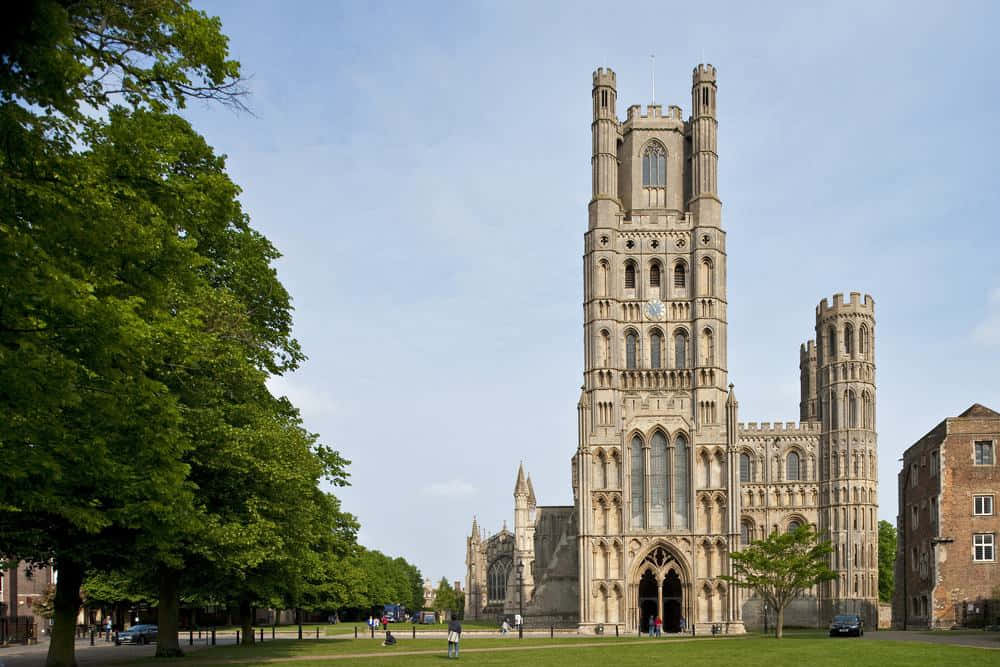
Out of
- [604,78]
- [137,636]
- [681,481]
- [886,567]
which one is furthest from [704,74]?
[886,567]

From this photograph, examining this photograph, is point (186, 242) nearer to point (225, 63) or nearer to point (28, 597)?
point (225, 63)

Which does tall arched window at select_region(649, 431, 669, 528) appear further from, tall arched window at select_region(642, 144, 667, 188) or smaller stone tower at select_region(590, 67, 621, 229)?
tall arched window at select_region(642, 144, 667, 188)

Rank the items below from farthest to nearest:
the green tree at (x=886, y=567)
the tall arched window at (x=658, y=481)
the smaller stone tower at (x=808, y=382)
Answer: the green tree at (x=886, y=567)
the smaller stone tower at (x=808, y=382)
the tall arched window at (x=658, y=481)

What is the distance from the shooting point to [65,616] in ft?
94.2

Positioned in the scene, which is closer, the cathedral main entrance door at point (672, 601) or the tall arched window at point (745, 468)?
the cathedral main entrance door at point (672, 601)

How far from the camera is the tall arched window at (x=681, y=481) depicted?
7506 cm

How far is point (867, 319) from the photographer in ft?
350

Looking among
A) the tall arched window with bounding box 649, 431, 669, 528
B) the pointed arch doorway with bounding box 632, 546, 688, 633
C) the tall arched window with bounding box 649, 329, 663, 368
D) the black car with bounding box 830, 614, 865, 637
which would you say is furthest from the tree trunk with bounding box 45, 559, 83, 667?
the tall arched window with bounding box 649, 329, 663, 368

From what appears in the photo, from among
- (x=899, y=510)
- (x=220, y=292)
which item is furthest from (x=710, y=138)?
(x=220, y=292)

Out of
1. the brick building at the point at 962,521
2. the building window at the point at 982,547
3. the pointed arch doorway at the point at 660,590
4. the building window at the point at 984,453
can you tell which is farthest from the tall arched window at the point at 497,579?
the building window at the point at 984,453

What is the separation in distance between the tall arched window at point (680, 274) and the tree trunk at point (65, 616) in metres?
57.1

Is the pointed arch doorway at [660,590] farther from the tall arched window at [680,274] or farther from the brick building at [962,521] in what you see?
the tall arched window at [680,274]

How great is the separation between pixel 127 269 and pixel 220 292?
11064 millimetres

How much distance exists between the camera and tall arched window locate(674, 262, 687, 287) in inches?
3125
